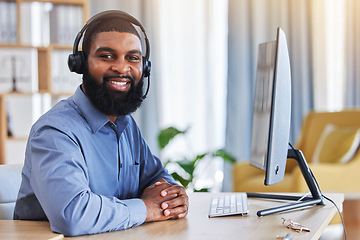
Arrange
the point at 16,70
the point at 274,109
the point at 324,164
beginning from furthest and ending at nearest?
the point at 16,70 < the point at 324,164 < the point at 274,109

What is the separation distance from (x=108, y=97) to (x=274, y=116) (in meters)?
0.49

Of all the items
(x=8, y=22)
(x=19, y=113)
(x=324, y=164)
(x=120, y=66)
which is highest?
(x=8, y=22)

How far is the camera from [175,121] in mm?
4961

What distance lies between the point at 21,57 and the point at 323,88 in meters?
2.66

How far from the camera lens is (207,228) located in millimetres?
1278

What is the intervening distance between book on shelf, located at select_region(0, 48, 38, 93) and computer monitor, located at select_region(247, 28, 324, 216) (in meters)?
2.85

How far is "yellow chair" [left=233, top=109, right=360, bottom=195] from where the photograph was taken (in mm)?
3459

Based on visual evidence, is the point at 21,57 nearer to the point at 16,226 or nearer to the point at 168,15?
the point at 168,15

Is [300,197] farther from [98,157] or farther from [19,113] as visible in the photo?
[19,113]

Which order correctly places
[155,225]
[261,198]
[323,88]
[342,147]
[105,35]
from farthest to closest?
[323,88], [342,147], [261,198], [105,35], [155,225]

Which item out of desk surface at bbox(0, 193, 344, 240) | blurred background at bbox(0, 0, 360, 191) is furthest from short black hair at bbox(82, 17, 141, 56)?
blurred background at bbox(0, 0, 360, 191)

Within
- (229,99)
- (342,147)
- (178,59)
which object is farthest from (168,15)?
(342,147)

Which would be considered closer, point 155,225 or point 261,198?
point 155,225

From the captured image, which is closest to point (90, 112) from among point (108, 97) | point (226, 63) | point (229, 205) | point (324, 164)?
point (108, 97)
